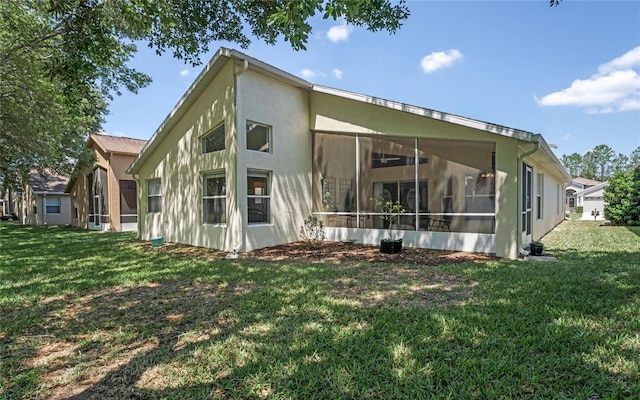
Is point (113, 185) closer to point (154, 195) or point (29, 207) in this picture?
point (154, 195)

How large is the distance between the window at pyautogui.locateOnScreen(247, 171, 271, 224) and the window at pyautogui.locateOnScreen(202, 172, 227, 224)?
2.99 feet

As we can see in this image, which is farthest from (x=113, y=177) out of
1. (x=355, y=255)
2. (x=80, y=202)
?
(x=355, y=255)

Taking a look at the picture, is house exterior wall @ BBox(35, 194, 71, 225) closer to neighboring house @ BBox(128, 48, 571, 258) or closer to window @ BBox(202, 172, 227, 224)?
neighboring house @ BBox(128, 48, 571, 258)

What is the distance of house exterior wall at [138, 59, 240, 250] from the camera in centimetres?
920

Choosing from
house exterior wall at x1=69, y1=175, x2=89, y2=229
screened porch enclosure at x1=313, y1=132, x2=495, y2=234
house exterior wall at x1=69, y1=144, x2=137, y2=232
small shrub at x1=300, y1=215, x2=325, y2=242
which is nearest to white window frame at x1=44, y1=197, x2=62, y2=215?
house exterior wall at x1=69, y1=175, x2=89, y2=229

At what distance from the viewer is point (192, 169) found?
35.9 ft

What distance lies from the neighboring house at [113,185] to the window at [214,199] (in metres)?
9.35

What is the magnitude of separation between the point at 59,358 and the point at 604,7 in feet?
43.0

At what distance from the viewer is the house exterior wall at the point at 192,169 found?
920 cm

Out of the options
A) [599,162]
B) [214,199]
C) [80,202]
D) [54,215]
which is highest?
[599,162]

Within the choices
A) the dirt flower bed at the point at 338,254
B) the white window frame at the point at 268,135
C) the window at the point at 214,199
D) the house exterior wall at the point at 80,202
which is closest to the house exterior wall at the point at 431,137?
the dirt flower bed at the point at 338,254

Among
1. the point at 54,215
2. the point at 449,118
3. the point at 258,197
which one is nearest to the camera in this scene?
the point at 449,118

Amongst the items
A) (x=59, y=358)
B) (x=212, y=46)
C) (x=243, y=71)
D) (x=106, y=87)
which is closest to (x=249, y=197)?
(x=243, y=71)

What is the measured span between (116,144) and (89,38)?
14221mm
